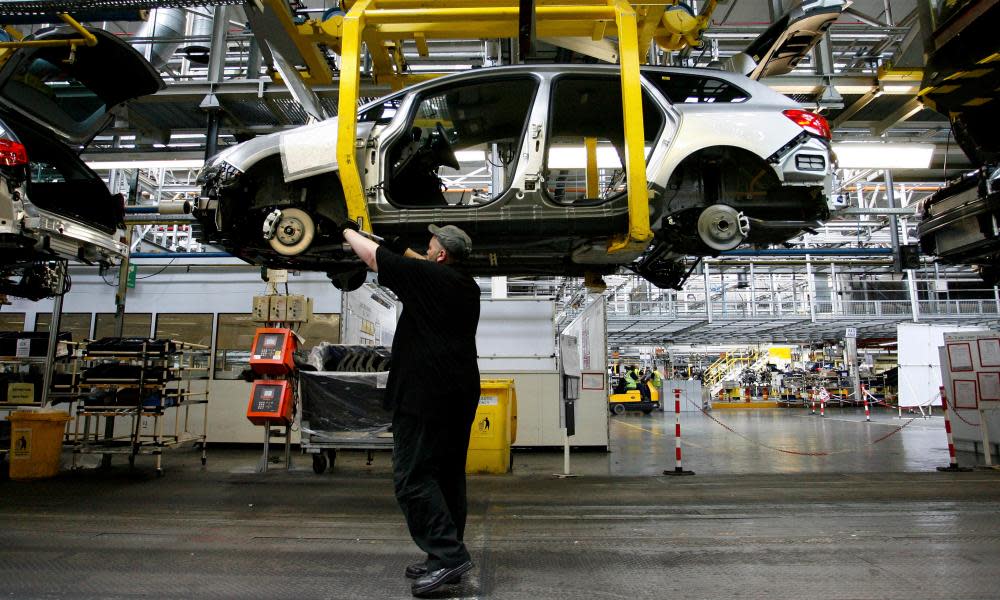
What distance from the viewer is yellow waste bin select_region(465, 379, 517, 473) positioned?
6.10m

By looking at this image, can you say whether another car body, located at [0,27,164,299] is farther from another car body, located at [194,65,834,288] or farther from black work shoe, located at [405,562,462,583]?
black work shoe, located at [405,562,462,583]

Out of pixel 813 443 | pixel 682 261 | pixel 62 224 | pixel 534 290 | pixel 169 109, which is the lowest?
pixel 813 443

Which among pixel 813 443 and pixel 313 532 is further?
pixel 813 443

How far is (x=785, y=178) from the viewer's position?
3.56m

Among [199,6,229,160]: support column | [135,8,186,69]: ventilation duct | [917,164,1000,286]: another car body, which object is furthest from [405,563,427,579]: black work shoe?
[135,8,186,69]: ventilation duct

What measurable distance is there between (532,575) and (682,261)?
2.98 metres

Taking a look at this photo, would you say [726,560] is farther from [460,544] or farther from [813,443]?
[813,443]

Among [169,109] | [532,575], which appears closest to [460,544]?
[532,575]

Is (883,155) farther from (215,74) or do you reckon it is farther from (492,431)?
(215,74)

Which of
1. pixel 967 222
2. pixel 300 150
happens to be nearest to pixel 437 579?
pixel 300 150

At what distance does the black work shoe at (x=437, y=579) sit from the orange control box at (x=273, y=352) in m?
4.01

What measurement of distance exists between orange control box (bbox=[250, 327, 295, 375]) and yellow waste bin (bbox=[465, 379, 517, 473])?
208 centimetres

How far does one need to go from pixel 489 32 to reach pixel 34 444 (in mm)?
5914

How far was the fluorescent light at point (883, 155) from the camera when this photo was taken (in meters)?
6.89
